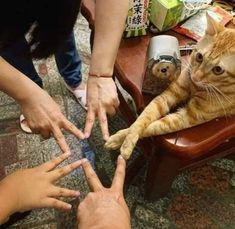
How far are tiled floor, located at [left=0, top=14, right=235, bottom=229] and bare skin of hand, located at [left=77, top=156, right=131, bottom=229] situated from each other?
44cm

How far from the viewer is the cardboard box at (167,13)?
3.40ft

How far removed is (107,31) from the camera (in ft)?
3.18

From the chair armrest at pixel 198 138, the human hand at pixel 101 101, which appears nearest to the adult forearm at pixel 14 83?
the human hand at pixel 101 101

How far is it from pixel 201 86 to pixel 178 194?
553 millimetres

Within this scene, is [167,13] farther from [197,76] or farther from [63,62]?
[63,62]

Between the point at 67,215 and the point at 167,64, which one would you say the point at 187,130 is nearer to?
the point at 167,64

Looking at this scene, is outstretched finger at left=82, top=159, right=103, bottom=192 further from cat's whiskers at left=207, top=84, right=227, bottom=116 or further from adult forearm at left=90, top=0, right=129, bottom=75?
cat's whiskers at left=207, top=84, right=227, bottom=116

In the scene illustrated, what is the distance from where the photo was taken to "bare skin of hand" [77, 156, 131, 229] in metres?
0.78

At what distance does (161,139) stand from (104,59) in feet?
0.88

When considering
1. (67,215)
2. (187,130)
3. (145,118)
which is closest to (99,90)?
(145,118)

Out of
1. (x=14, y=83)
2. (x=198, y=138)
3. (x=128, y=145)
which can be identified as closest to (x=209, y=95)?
(x=198, y=138)

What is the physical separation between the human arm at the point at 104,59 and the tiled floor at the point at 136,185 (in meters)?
0.46

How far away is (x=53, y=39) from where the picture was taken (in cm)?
95

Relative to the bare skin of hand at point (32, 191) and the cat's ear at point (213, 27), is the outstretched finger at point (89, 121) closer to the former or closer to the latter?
the bare skin of hand at point (32, 191)
